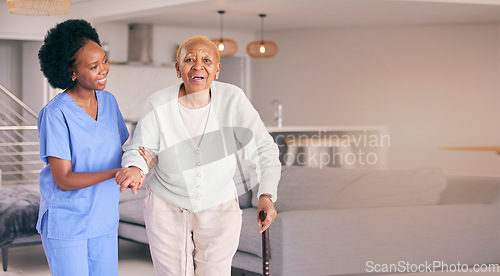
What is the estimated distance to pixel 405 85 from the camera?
10.0 meters

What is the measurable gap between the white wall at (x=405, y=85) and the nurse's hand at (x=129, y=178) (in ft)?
28.6

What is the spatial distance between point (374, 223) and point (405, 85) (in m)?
7.10

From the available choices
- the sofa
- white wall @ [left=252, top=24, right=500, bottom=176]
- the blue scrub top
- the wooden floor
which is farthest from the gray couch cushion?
white wall @ [left=252, top=24, right=500, bottom=176]

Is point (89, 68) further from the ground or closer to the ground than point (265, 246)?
further from the ground

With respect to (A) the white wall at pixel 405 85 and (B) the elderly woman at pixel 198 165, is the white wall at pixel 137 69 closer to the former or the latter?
(A) the white wall at pixel 405 85

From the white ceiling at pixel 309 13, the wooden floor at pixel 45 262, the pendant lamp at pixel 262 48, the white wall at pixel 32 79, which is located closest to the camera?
the wooden floor at pixel 45 262

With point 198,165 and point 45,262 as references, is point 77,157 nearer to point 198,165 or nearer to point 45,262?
point 198,165

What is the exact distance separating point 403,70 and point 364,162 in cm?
188

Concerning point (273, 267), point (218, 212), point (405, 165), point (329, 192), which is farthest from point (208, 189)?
point (405, 165)

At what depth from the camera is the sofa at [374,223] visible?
3.31m

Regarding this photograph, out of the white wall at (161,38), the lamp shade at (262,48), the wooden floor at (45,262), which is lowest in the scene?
the wooden floor at (45,262)

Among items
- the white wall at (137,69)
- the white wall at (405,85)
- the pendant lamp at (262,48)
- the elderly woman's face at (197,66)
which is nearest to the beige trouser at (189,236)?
the elderly woman's face at (197,66)

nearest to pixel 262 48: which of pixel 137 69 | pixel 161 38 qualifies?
pixel 161 38

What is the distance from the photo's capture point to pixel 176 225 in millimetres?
1787
